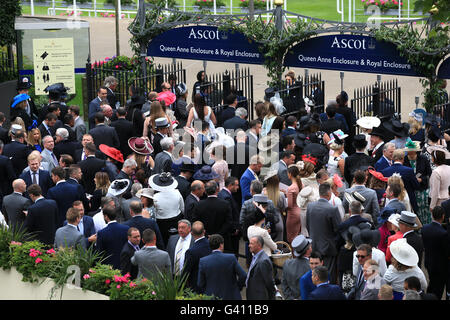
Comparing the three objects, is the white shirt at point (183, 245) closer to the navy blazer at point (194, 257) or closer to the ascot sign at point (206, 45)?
the navy blazer at point (194, 257)

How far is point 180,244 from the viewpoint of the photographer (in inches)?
410

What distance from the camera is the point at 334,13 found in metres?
39.1

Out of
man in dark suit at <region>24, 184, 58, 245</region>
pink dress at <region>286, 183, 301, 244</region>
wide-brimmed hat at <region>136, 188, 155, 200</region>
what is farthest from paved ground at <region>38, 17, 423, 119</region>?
man in dark suit at <region>24, 184, 58, 245</region>

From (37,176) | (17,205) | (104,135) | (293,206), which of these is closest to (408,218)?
(293,206)

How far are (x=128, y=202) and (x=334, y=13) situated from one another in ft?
96.4

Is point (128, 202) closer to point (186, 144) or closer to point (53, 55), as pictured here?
point (186, 144)

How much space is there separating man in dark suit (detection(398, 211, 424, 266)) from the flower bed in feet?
8.62

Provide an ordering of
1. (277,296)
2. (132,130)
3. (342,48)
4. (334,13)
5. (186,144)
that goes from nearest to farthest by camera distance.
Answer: (277,296), (186,144), (132,130), (342,48), (334,13)

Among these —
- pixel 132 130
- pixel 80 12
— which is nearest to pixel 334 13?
pixel 80 12

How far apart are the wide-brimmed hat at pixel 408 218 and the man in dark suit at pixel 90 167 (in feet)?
15.8

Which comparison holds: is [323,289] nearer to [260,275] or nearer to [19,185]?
[260,275]

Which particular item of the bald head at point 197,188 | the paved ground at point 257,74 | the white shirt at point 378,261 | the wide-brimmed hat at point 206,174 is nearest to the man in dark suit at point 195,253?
the bald head at point 197,188

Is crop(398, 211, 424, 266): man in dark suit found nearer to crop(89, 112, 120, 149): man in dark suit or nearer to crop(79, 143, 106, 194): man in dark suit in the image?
crop(79, 143, 106, 194): man in dark suit

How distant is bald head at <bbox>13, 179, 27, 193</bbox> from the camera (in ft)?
39.2
